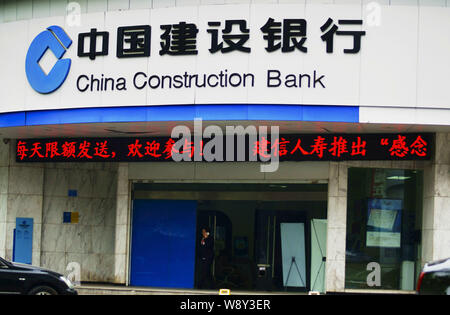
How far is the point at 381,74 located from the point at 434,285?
585 centimetres

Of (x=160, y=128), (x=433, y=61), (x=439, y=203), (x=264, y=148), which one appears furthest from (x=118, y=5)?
(x=439, y=203)

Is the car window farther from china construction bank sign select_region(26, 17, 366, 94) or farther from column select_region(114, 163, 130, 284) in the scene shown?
column select_region(114, 163, 130, 284)

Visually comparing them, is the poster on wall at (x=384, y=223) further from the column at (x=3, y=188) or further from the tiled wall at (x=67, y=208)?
the column at (x=3, y=188)

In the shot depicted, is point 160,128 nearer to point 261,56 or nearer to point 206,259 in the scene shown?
point 261,56

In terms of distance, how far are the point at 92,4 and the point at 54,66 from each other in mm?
1819

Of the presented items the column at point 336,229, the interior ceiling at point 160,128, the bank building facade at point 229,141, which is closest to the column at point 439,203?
the bank building facade at point 229,141

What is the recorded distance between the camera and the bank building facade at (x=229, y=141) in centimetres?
1675

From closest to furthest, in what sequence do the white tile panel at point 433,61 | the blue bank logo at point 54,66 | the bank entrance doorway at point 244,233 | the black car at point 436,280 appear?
the black car at point 436,280 < the white tile panel at point 433,61 < the blue bank logo at point 54,66 < the bank entrance doorway at point 244,233

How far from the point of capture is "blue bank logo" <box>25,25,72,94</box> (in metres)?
18.3

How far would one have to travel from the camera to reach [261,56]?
16.9 metres

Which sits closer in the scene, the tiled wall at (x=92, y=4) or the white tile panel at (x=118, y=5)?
the tiled wall at (x=92, y=4)

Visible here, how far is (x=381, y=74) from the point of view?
54.7ft

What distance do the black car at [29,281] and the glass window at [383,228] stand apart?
24.1 feet
